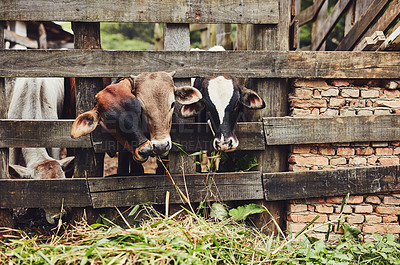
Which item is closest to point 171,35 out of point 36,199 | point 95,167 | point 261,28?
point 261,28

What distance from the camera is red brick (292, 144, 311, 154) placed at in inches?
137

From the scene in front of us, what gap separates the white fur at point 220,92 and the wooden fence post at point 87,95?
3.54ft

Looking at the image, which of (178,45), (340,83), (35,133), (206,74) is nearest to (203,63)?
(206,74)

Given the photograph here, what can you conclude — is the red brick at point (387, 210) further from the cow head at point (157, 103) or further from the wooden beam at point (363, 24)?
the cow head at point (157, 103)

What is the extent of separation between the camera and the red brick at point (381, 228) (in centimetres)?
357

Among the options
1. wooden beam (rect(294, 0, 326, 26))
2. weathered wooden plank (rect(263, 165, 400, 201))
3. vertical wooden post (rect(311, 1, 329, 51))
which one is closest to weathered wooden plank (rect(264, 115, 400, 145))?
weathered wooden plank (rect(263, 165, 400, 201))

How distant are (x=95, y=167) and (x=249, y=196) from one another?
155 centimetres

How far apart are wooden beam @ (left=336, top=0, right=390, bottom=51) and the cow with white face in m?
2.43

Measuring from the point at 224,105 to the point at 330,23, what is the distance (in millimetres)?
2985

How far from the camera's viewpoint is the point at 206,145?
3354 millimetres

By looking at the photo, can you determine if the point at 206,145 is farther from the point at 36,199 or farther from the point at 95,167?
the point at 36,199

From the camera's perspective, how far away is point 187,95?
3125 mm

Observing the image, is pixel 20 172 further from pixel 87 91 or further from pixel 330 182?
pixel 330 182

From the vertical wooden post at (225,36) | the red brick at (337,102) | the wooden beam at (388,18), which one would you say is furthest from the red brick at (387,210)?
the vertical wooden post at (225,36)
